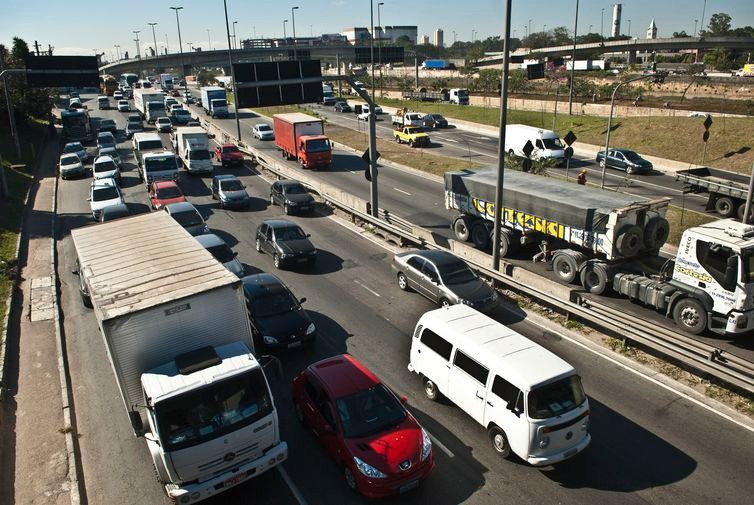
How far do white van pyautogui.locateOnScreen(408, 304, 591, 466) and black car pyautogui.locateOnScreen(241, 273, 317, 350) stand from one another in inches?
148

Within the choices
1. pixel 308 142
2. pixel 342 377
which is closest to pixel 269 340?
pixel 342 377

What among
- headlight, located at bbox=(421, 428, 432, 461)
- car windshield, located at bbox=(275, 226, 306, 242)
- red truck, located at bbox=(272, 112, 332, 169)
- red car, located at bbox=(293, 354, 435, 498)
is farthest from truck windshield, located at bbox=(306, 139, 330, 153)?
headlight, located at bbox=(421, 428, 432, 461)

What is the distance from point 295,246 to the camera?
783 inches

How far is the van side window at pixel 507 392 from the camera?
949 centimetres

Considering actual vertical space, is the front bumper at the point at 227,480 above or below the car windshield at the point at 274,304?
below

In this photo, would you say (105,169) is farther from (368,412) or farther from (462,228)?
(368,412)

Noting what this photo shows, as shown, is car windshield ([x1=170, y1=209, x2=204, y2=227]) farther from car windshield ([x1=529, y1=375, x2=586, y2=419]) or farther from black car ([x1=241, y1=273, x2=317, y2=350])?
car windshield ([x1=529, y1=375, x2=586, y2=419])

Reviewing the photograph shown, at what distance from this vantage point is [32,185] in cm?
3422

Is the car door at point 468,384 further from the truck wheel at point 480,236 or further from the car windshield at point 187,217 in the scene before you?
the car windshield at point 187,217

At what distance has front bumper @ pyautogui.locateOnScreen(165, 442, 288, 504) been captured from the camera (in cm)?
845

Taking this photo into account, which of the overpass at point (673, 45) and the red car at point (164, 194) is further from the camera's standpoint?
the overpass at point (673, 45)

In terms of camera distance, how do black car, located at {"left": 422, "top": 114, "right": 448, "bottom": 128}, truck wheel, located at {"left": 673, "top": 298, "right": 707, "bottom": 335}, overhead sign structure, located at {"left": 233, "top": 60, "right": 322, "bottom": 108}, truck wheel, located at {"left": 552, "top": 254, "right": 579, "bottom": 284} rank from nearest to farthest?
truck wheel, located at {"left": 673, "top": 298, "right": 707, "bottom": 335} → truck wheel, located at {"left": 552, "top": 254, "right": 579, "bottom": 284} → overhead sign structure, located at {"left": 233, "top": 60, "right": 322, "bottom": 108} → black car, located at {"left": 422, "top": 114, "right": 448, "bottom": 128}

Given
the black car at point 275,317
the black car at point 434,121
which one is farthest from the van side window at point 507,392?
the black car at point 434,121

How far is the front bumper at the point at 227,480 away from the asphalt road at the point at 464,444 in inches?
26.8
